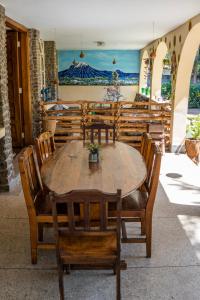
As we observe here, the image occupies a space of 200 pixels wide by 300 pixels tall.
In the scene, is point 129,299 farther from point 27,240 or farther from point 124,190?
point 27,240

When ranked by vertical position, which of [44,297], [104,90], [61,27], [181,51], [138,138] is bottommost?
[44,297]

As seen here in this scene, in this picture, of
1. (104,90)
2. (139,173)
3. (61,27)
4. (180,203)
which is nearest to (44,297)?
(139,173)

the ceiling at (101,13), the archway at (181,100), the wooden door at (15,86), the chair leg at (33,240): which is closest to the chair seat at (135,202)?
the chair leg at (33,240)

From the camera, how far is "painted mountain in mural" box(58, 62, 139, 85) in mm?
14461

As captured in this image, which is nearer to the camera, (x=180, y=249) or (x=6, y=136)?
(x=180, y=249)

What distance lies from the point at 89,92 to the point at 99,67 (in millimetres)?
1200

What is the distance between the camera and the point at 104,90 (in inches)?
581

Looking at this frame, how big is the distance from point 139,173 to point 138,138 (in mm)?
4213

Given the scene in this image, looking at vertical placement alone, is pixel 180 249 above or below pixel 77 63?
below

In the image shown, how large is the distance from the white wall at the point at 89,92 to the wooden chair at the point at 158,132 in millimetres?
8085

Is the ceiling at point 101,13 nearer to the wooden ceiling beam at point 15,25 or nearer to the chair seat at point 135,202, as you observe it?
the wooden ceiling beam at point 15,25

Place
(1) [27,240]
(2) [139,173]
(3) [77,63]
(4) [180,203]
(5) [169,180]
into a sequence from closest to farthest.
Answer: (2) [139,173]
(1) [27,240]
(4) [180,203]
(5) [169,180]
(3) [77,63]

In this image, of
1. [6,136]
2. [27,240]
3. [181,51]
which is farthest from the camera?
[181,51]

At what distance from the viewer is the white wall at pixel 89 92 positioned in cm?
1462
